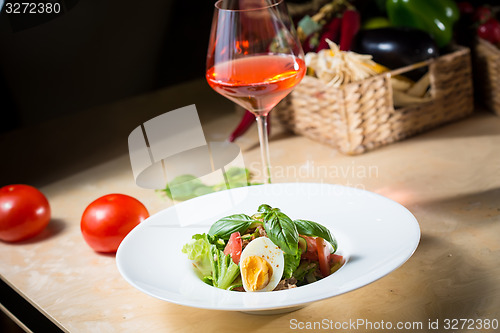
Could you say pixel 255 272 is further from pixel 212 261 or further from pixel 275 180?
pixel 275 180

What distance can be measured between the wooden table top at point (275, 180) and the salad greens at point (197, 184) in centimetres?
3

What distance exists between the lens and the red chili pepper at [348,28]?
4.39 feet

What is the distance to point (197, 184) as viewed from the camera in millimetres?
1133

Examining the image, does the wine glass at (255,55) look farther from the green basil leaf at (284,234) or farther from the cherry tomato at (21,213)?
the cherry tomato at (21,213)

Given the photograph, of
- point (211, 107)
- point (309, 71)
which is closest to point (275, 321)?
point (309, 71)

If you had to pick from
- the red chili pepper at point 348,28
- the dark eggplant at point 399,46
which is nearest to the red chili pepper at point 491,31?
the dark eggplant at point 399,46

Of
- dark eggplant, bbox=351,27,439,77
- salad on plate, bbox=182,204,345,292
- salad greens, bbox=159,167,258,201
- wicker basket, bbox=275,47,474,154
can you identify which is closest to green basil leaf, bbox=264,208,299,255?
salad on plate, bbox=182,204,345,292

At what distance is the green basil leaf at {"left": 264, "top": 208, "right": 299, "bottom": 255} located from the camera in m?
0.69

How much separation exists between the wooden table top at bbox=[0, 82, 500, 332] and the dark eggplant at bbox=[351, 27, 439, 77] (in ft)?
0.54

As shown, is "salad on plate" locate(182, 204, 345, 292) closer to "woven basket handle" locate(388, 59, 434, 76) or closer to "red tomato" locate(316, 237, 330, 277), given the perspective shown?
"red tomato" locate(316, 237, 330, 277)

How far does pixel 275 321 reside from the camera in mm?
744

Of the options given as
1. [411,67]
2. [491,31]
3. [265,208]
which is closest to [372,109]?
[411,67]

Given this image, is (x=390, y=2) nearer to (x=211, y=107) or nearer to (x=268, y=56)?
(x=211, y=107)

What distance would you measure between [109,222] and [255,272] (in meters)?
0.33
